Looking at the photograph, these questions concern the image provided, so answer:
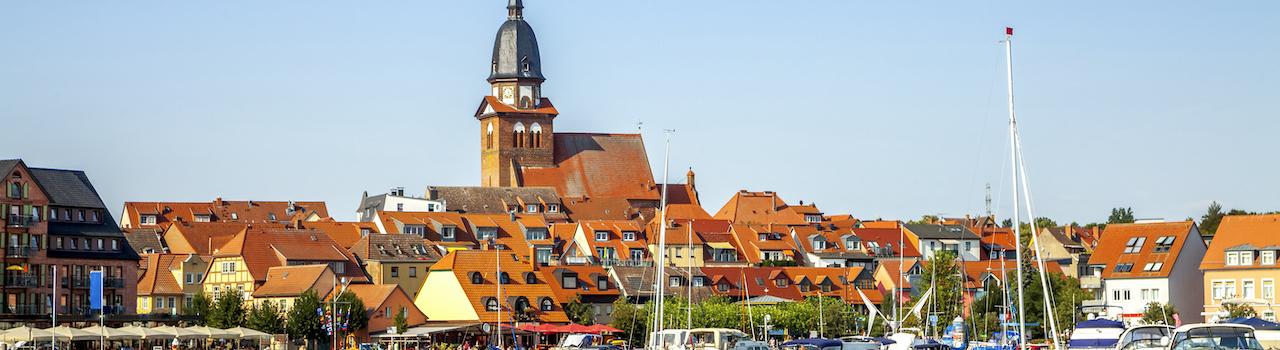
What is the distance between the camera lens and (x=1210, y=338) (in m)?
49.1

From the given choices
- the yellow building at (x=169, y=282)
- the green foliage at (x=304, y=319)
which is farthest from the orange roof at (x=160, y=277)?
the green foliage at (x=304, y=319)

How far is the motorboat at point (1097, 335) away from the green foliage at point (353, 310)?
49.3 meters

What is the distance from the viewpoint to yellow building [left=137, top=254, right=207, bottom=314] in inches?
4943

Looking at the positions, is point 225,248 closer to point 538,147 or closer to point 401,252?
point 401,252

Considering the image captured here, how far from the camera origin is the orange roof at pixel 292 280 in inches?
4616

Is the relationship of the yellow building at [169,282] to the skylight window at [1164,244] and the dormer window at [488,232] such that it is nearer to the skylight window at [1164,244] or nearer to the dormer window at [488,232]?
the dormer window at [488,232]

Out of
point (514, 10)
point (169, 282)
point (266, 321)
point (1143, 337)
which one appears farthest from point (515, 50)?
point (1143, 337)

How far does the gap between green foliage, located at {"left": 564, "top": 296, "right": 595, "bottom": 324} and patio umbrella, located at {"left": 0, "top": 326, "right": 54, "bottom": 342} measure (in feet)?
139

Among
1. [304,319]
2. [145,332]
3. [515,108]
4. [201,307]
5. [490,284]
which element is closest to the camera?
[145,332]

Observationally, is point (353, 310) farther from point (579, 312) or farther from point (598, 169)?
point (598, 169)

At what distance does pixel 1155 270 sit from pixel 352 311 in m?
42.2

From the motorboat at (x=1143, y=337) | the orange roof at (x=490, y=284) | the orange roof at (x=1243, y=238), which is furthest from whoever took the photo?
the orange roof at (x=490, y=284)

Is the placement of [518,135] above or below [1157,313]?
above

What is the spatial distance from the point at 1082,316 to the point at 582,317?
26717 millimetres
